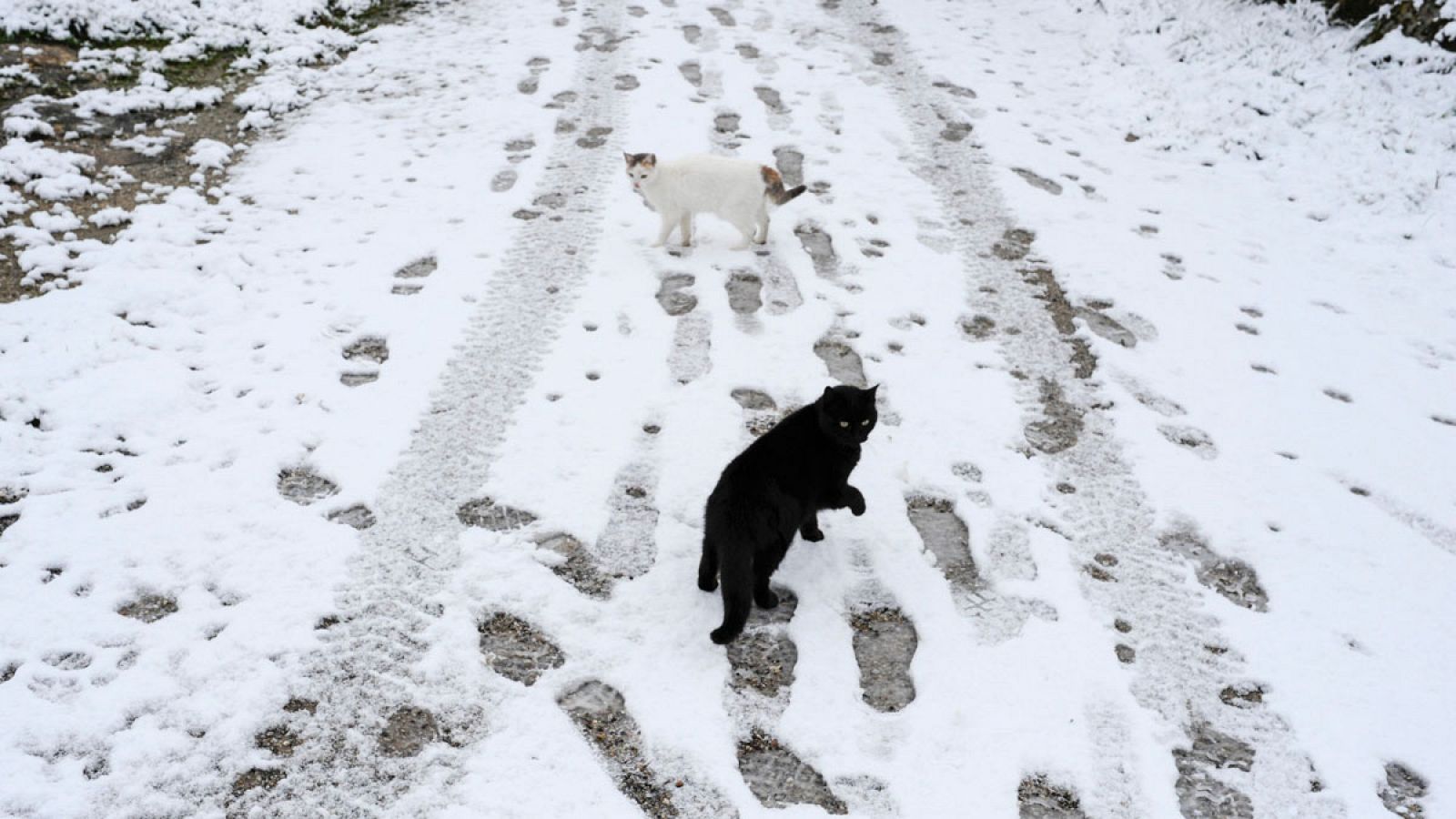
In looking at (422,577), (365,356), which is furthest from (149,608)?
(365,356)

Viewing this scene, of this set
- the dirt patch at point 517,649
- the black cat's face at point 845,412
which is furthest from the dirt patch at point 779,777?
the black cat's face at point 845,412

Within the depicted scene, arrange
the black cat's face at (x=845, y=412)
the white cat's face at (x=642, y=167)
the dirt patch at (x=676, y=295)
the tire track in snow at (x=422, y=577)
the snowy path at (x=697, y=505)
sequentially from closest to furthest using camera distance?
1. the tire track in snow at (x=422, y=577)
2. the snowy path at (x=697, y=505)
3. the black cat's face at (x=845, y=412)
4. the dirt patch at (x=676, y=295)
5. the white cat's face at (x=642, y=167)

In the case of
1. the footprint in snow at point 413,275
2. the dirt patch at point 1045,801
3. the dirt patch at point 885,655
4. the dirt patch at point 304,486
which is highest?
the footprint in snow at point 413,275

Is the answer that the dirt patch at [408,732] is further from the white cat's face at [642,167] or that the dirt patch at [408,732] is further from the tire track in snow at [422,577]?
the white cat's face at [642,167]

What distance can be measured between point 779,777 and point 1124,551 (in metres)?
2.06

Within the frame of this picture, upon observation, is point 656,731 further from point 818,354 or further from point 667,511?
point 818,354

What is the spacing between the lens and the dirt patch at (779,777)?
9.00ft

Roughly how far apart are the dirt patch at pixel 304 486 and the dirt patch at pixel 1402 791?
4.55 metres

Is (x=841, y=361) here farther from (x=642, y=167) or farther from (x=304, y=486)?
(x=304, y=486)

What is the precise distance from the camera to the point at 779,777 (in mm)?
2816

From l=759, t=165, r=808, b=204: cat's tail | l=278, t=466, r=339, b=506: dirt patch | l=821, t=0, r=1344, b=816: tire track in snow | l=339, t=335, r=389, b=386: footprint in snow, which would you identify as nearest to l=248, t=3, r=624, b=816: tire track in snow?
l=278, t=466, r=339, b=506: dirt patch

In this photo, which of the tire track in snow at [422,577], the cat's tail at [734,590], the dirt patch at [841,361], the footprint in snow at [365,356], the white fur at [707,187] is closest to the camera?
the tire track in snow at [422,577]

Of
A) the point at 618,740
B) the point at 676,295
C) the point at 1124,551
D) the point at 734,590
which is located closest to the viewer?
the point at 618,740

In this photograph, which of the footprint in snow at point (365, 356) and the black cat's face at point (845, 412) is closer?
the black cat's face at point (845, 412)
